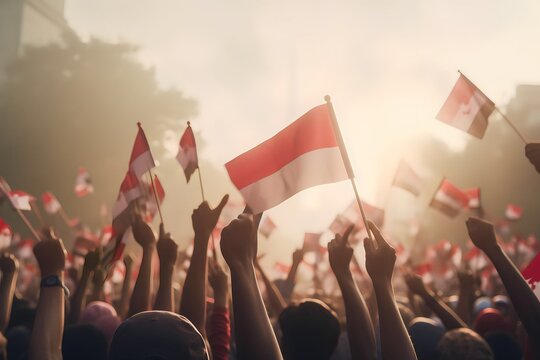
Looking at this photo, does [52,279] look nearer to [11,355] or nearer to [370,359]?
[11,355]

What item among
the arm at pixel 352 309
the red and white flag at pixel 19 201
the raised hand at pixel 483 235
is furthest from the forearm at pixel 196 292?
the red and white flag at pixel 19 201

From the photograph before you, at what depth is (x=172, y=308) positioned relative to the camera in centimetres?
321

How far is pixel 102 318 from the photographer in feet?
13.5

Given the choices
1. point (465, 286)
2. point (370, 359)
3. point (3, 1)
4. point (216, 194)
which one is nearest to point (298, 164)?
point (370, 359)

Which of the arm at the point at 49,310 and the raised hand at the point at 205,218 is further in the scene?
the raised hand at the point at 205,218

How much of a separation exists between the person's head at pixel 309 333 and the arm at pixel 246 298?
68 cm

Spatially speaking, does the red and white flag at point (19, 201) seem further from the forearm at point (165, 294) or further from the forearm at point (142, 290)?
the forearm at point (165, 294)

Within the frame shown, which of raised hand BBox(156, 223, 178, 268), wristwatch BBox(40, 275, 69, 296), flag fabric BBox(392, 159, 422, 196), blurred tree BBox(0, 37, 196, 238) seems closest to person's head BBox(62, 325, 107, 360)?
wristwatch BBox(40, 275, 69, 296)

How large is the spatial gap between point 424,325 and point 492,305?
12.5ft

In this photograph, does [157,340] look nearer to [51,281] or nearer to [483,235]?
[51,281]

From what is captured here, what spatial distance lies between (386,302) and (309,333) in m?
0.61

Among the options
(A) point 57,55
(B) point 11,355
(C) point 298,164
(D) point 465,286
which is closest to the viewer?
(B) point 11,355

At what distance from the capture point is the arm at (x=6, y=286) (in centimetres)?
388

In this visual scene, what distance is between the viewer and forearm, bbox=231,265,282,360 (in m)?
2.08
